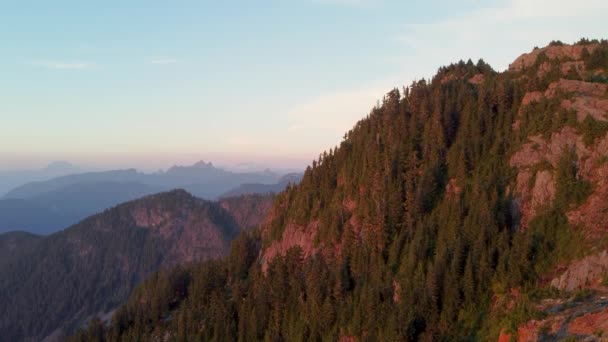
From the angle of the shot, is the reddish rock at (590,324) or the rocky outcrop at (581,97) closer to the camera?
the reddish rock at (590,324)

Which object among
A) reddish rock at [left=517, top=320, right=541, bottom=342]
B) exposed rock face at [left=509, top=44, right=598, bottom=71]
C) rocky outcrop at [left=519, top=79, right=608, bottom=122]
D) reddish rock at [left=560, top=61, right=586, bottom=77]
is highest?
exposed rock face at [left=509, top=44, right=598, bottom=71]

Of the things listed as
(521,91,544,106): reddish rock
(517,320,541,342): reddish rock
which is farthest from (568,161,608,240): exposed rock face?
(521,91,544,106): reddish rock

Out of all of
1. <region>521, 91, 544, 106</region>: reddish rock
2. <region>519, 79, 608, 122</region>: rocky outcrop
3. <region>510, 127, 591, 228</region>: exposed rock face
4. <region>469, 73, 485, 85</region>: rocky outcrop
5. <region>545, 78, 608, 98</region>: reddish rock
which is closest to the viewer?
<region>510, 127, 591, 228</region>: exposed rock face

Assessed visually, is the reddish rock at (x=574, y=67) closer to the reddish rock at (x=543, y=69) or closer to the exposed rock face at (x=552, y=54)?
the reddish rock at (x=543, y=69)

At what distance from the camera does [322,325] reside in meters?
73.2

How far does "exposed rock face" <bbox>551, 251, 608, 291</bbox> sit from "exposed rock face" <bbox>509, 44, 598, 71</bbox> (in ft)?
171

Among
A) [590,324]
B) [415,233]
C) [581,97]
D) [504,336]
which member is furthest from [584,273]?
[581,97]

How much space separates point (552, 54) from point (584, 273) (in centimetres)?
5856

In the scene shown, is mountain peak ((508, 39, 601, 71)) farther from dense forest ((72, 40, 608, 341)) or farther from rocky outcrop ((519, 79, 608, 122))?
rocky outcrop ((519, 79, 608, 122))

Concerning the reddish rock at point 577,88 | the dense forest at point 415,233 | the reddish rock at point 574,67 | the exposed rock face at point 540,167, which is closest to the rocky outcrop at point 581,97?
the reddish rock at point 577,88

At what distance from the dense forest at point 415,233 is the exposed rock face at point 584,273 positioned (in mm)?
2597

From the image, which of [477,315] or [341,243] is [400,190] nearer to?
[341,243]

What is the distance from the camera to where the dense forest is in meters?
55.2

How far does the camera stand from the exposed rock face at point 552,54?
82.6m
